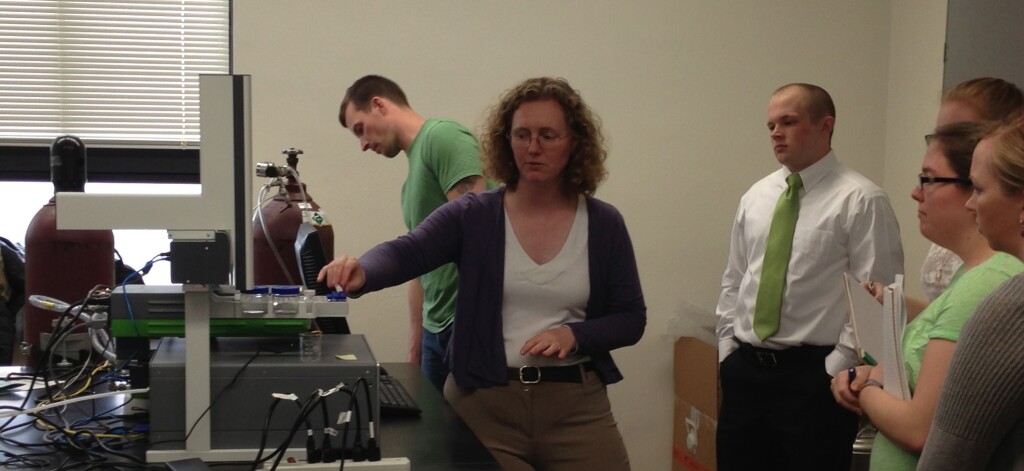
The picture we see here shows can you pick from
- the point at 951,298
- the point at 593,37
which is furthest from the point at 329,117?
the point at 951,298

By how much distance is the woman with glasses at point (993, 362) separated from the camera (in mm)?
1187

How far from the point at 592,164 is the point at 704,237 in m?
A: 1.83

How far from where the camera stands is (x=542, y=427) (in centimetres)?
189

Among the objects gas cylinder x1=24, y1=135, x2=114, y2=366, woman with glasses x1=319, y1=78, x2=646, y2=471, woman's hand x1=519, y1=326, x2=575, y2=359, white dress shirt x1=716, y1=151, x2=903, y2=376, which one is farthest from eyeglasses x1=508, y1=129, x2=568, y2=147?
white dress shirt x1=716, y1=151, x2=903, y2=376

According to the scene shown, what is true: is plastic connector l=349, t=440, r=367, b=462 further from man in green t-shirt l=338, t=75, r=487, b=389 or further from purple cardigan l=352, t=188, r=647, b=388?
man in green t-shirt l=338, t=75, r=487, b=389

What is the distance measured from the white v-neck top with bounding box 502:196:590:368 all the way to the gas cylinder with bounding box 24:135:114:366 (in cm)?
98

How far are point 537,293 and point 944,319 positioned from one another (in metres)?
0.75

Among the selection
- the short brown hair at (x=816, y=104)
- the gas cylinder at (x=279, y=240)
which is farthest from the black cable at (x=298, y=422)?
the short brown hair at (x=816, y=104)

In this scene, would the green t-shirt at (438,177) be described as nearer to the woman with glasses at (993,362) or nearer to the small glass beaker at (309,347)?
the small glass beaker at (309,347)

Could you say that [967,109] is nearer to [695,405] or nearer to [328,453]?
[328,453]

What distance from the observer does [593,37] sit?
3.68m

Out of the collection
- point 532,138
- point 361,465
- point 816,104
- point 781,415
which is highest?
point 816,104

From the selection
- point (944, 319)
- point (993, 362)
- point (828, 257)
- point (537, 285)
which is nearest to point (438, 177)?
point (537, 285)

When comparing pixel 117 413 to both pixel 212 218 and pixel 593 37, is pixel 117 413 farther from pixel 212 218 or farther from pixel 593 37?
pixel 593 37
